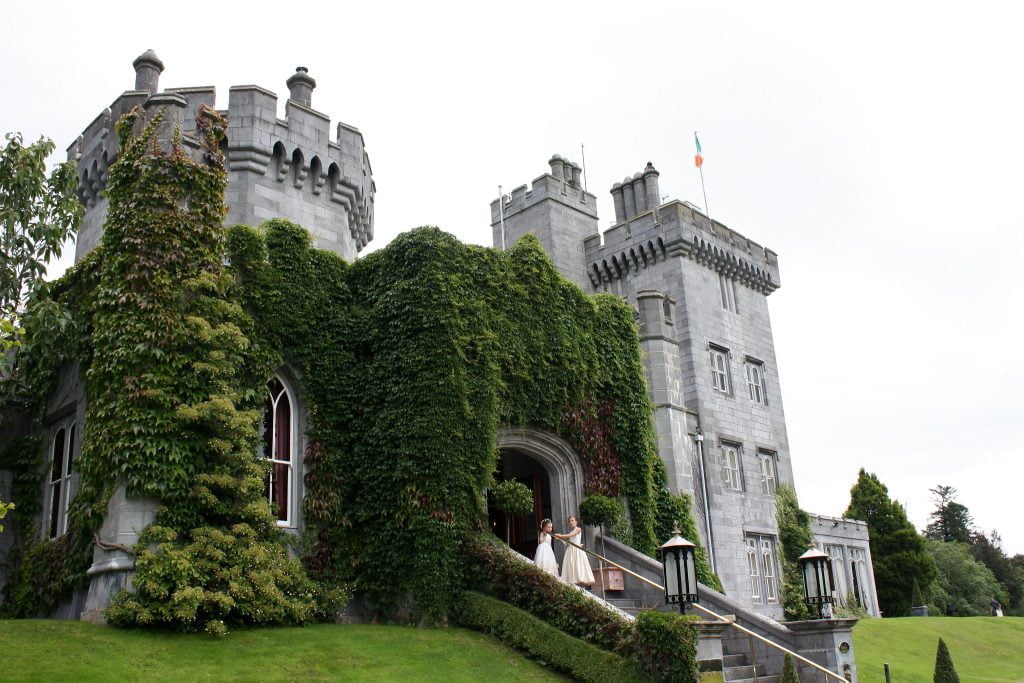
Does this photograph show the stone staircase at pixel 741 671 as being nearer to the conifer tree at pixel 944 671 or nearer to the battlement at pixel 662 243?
the conifer tree at pixel 944 671

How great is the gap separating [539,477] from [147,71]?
1272 centimetres

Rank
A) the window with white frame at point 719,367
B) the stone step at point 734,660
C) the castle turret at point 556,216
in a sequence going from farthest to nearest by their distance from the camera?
the castle turret at point 556,216
the window with white frame at point 719,367
the stone step at point 734,660

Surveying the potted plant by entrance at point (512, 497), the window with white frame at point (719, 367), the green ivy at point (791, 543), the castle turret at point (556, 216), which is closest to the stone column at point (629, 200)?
the castle turret at point (556, 216)

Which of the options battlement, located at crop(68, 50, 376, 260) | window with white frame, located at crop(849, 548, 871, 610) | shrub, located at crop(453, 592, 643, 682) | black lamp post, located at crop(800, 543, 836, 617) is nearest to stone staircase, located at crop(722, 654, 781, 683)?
black lamp post, located at crop(800, 543, 836, 617)

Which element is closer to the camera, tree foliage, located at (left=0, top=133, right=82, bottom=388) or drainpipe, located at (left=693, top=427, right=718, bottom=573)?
tree foliage, located at (left=0, top=133, right=82, bottom=388)

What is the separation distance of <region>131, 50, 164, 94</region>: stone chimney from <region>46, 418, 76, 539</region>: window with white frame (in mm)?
7430

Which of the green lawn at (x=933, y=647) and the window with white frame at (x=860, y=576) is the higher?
the window with white frame at (x=860, y=576)

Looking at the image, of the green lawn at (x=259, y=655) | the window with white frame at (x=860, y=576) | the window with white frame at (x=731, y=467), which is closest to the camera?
the green lawn at (x=259, y=655)

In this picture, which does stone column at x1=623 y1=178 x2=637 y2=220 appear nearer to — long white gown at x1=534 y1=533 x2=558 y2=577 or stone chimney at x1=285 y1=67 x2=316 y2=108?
stone chimney at x1=285 y1=67 x2=316 y2=108

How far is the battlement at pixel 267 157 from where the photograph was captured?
20172 millimetres

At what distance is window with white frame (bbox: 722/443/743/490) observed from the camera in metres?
29.9

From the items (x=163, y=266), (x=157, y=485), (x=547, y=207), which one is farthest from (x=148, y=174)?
(x=547, y=207)

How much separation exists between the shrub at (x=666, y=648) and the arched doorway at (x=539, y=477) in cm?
Answer: 655

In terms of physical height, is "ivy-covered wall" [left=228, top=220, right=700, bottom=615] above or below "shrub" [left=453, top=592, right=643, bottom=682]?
above
